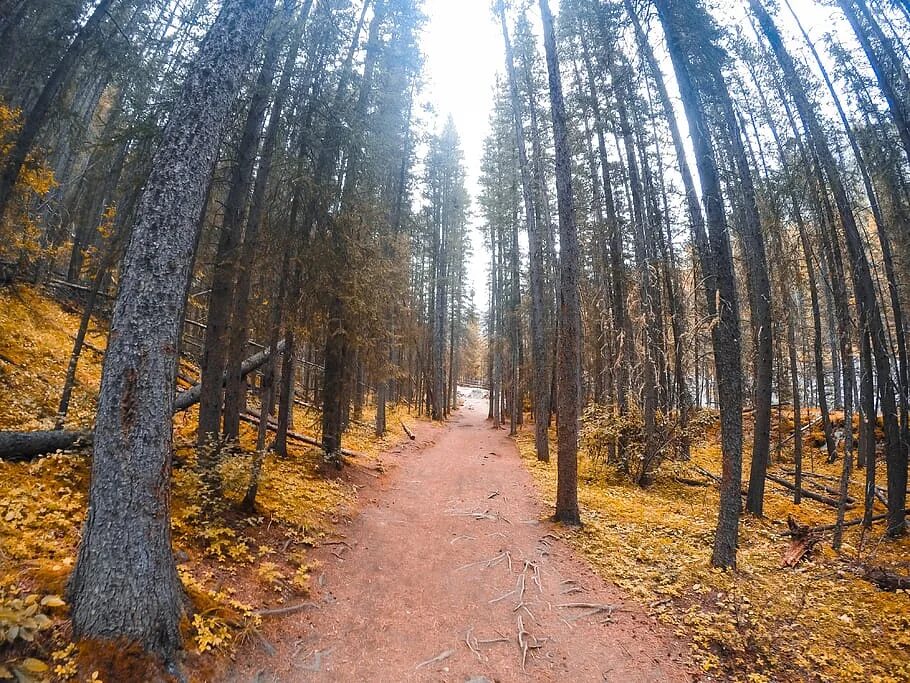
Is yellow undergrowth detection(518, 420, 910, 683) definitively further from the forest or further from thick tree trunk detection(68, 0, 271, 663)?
thick tree trunk detection(68, 0, 271, 663)

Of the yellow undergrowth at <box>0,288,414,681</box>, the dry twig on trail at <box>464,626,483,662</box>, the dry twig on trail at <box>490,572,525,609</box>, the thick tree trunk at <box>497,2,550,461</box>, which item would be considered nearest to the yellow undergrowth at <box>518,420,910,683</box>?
the dry twig on trail at <box>490,572,525,609</box>

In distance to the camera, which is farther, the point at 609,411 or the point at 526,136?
the point at 526,136

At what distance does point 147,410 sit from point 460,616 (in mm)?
3986

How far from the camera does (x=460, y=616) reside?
4609 mm

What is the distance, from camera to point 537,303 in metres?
15.2

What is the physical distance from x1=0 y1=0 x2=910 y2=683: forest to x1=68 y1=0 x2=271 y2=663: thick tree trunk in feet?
0.07

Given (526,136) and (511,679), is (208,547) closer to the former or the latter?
(511,679)

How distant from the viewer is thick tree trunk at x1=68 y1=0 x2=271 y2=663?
3029mm

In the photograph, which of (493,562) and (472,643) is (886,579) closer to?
(493,562)

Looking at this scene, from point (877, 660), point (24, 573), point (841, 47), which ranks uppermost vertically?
point (841, 47)

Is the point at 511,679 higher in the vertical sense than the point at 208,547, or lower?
lower

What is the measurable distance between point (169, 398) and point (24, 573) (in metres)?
1.72

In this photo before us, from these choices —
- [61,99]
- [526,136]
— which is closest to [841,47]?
[526,136]

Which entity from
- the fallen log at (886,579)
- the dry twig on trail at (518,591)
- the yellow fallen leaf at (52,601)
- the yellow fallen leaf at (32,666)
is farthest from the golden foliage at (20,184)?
the fallen log at (886,579)
